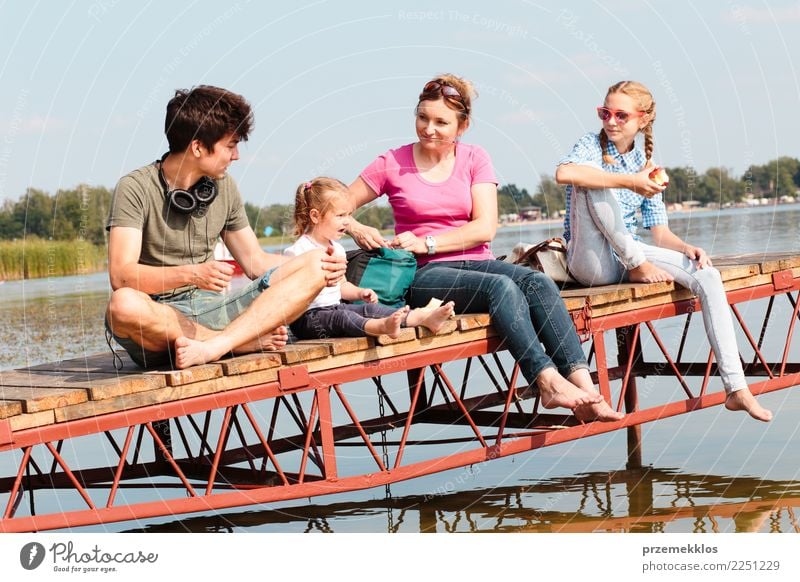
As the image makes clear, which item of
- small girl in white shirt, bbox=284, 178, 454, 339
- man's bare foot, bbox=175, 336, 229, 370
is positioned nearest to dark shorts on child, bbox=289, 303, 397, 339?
small girl in white shirt, bbox=284, 178, 454, 339

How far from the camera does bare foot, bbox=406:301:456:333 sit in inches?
→ 316

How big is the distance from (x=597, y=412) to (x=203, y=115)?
132 inches

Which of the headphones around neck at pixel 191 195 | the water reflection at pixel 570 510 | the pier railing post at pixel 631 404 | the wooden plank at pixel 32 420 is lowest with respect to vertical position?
the water reflection at pixel 570 510

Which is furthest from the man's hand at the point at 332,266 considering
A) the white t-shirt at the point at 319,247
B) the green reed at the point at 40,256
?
the green reed at the point at 40,256

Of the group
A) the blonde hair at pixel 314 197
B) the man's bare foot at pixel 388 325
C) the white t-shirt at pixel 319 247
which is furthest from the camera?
the blonde hair at pixel 314 197

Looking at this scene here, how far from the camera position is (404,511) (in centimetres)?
1055

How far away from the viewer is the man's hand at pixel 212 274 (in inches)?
276

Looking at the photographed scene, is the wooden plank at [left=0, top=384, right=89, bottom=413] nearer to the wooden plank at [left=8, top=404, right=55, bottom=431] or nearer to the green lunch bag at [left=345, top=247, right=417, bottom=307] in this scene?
the wooden plank at [left=8, top=404, right=55, bottom=431]

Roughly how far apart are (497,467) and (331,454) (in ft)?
14.5

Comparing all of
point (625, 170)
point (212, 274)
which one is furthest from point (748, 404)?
point (212, 274)

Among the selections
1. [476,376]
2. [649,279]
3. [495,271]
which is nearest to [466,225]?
[495,271]

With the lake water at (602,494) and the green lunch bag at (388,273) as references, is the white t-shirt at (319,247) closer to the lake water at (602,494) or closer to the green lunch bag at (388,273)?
the green lunch bag at (388,273)

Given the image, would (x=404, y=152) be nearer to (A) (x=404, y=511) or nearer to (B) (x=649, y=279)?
(B) (x=649, y=279)

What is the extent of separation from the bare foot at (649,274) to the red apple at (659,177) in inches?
33.8
